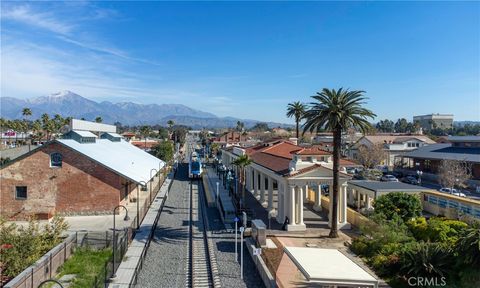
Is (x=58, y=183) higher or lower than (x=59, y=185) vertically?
higher

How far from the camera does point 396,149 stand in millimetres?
85312

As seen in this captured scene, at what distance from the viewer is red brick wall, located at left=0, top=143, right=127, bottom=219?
34219mm

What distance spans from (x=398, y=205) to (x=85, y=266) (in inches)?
840

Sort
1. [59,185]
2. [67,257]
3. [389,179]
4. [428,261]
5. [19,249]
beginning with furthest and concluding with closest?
[389,179] < [59,185] < [67,257] < [19,249] < [428,261]

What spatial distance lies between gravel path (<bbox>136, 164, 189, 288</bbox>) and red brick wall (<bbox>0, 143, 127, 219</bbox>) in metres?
5.52

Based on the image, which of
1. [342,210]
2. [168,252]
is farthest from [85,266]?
[342,210]

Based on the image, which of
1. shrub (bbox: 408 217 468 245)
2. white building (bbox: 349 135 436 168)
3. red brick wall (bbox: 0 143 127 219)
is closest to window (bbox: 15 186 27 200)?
red brick wall (bbox: 0 143 127 219)

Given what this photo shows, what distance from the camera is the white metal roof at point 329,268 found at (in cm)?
1481

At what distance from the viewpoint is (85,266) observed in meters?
21.3

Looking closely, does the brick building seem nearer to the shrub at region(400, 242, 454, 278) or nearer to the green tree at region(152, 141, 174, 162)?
the shrub at region(400, 242, 454, 278)

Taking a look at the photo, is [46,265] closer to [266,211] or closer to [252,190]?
[266,211]

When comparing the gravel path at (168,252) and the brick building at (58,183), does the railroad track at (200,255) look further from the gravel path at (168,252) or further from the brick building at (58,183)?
the brick building at (58,183)

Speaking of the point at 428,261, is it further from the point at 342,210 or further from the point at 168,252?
the point at 168,252

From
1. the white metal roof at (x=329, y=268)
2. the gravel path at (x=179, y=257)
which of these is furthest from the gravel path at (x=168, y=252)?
the white metal roof at (x=329, y=268)
